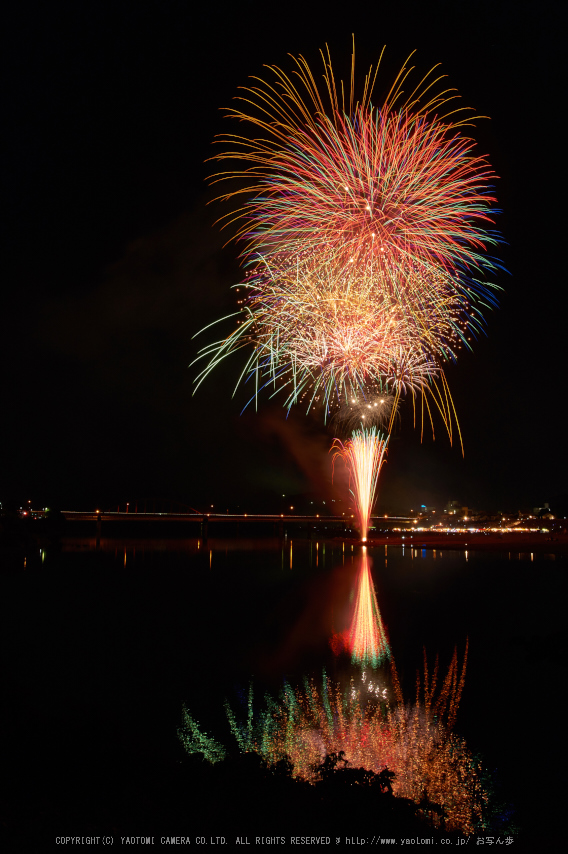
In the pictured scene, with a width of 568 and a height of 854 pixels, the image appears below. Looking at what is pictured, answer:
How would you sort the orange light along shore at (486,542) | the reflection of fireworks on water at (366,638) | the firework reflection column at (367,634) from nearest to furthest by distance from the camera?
the reflection of fireworks on water at (366,638)
the firework reflection column at (367,634)
the orange light along shore at (486,542)

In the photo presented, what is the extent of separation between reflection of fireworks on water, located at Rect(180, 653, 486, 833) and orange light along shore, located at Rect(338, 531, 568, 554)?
4491cm

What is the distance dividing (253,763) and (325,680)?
6.28 meters

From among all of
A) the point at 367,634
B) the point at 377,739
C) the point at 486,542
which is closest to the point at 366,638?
the point at 367,634

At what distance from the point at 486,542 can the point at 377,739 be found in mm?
57651

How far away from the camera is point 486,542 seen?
61.9 metres

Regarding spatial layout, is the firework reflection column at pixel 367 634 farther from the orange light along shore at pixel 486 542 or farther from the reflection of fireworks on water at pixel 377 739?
the orange light along shore at pixel 486 542

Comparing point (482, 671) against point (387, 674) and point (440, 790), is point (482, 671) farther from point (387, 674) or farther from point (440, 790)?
point (440, 790)

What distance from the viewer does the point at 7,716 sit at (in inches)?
308

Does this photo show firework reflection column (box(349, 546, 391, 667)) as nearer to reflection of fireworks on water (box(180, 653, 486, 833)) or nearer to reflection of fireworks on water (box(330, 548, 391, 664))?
reflection of fireworks on water (box(330, 548, 391, 664))

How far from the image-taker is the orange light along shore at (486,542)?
54.0 metres

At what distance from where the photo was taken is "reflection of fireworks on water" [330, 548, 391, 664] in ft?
45.5

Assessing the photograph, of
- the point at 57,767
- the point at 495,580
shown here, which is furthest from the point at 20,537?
the point at 57,767

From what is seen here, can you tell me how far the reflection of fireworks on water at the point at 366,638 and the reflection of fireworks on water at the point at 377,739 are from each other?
3.52 feet

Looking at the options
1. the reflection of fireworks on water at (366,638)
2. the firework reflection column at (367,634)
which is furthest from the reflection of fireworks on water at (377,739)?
the firework reflection column at (367,634)
